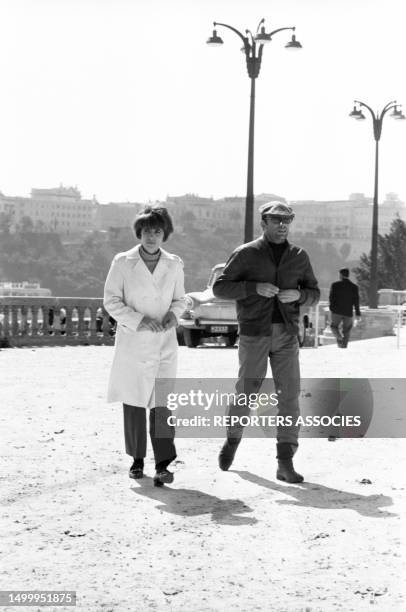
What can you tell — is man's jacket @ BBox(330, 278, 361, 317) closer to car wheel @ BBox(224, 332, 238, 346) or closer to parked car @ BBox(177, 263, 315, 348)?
parked car @ BBox(177, 263, 315, 348)

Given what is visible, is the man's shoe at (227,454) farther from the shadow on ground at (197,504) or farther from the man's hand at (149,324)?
the man's hand at (149,324)

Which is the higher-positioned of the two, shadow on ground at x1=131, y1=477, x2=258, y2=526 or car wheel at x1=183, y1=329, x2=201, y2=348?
shadow on ground at x1=131, y1=477, x2=258, y2=526

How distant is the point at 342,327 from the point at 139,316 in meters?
14.3

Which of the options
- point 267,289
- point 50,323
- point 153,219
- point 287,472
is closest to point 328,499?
point 287,472

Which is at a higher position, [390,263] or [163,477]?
[390,263]

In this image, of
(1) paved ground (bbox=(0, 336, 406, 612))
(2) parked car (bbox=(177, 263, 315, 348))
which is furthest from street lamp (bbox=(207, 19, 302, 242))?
(1) paved ground (bbox=(0, 336, 406, 612))

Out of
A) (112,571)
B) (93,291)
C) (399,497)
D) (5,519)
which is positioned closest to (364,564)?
(112,571)

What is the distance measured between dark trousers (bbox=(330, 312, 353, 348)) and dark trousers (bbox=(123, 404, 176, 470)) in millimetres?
13993

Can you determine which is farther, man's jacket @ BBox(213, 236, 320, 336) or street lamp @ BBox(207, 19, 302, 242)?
street lamp @ BBox(207, 19, 302, 242)

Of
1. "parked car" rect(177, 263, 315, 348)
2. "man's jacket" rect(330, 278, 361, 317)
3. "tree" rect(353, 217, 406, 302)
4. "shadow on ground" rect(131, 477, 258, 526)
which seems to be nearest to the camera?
"shadow on ground" rect(131, 477, 258, 526)

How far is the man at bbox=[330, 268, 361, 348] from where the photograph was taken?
20.1 meters

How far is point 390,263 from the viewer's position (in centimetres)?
7262

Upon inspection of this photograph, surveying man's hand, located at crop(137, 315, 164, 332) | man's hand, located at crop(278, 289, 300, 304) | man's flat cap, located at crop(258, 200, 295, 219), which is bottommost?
man's hand, located at crop(137, 315, 164, 332)

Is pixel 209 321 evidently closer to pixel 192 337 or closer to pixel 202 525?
pixel 192 337
